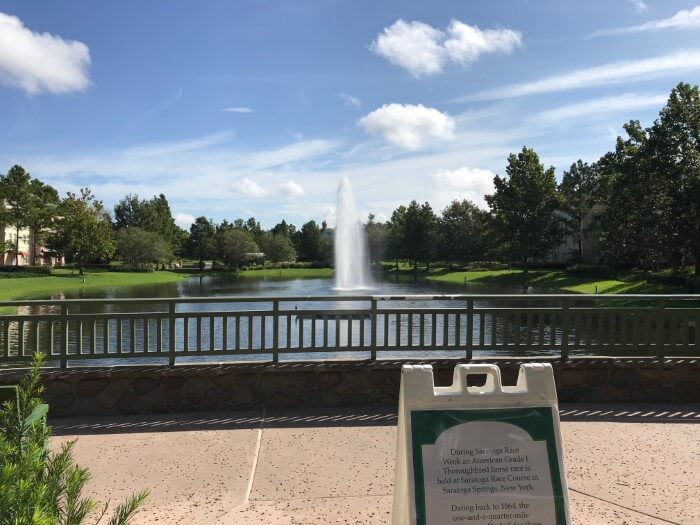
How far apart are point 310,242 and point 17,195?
59.1 m

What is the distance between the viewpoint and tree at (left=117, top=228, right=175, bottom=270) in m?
76.8

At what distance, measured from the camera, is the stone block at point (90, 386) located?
21.7 ft

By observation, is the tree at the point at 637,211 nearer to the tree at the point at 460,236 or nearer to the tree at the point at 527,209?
the tree at the point at 527,209

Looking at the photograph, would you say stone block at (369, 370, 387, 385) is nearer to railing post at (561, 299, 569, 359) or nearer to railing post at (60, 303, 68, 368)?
railing post at (561, 299, 569, 359)

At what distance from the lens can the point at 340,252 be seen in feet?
159

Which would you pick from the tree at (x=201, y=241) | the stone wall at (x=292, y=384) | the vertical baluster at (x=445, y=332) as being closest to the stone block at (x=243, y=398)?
the stone wall at (x=292, y=384)

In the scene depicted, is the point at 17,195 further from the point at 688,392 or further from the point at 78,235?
the point at 688,392

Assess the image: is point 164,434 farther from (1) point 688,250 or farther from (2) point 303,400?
(1) point 688,250

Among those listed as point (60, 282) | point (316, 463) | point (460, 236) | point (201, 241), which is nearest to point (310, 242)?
point (201, 241)

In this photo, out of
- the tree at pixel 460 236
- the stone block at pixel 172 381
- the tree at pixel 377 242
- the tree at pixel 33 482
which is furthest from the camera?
the tree at pixel 377 242

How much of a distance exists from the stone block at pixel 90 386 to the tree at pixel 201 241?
288 ft

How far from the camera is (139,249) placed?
76.6 metres

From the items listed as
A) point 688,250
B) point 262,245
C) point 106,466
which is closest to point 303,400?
point 106,466

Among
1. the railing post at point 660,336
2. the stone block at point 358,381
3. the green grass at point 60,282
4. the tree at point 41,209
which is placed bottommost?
the green grass at point 60,282
